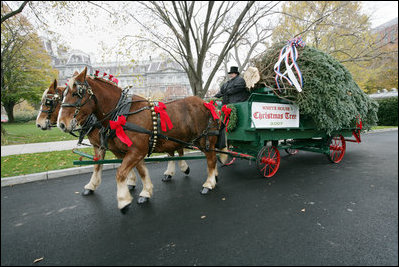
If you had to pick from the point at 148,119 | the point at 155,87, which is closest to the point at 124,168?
the point at 148,119

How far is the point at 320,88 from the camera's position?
4270 mm

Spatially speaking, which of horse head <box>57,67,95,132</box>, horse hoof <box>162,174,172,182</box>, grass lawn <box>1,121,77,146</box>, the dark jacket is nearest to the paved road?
horse hoof <box>162,174,172,182</box>

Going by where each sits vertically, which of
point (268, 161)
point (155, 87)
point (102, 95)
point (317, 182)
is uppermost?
point (155, 87)

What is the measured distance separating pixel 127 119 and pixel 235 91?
2856 millimetres

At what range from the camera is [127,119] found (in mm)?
2986

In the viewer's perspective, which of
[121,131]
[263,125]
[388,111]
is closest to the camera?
[121,131]

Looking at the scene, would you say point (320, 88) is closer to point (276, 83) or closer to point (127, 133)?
point (276, 83)

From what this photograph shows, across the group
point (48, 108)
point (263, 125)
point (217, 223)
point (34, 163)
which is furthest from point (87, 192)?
point (263, 125)

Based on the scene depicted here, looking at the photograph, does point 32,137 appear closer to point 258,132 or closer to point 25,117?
point 258,132

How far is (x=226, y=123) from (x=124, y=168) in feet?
7.96

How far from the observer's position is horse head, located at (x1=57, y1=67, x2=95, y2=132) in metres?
2.58

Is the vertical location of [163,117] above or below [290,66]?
below

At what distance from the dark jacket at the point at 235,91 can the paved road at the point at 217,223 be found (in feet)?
6.74

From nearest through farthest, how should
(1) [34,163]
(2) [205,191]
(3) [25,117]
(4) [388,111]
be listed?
1. (2) [205,191]
2. (1) [34,163]
3. (4) [388,111]
4. (3) [25,117]
